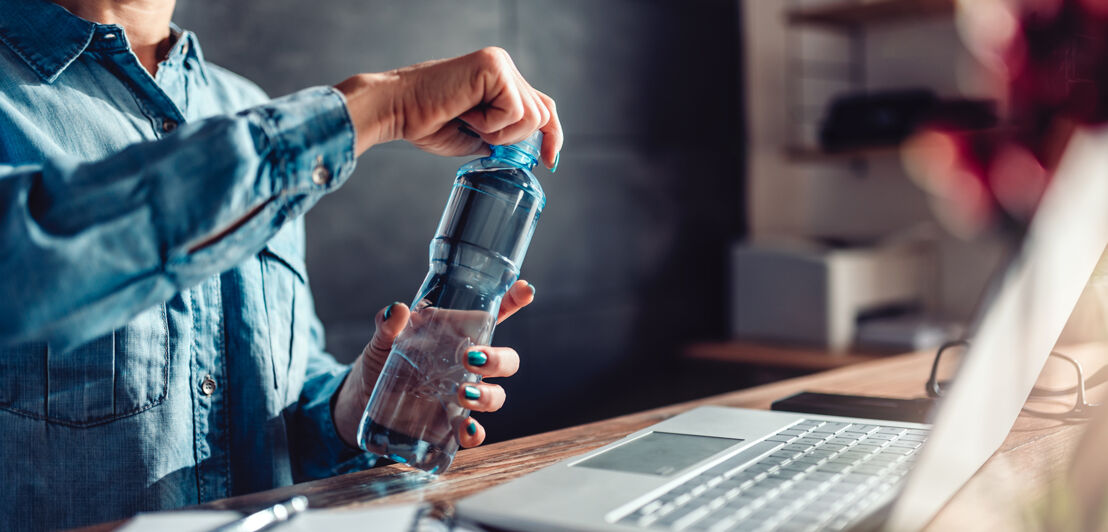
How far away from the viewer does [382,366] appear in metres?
0.88

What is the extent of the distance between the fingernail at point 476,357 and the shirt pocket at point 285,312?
1.13 feet

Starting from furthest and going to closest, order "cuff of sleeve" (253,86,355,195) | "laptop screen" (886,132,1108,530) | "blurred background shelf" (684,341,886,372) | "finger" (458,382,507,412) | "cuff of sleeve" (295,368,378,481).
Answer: "blurred background shelf" (684,341,886,372) → "cuff of sleeve" (295,368,378,481) → "finger" (458,382,507,412) → "cuff of sleeve" (253,86,355,195) → "laptop screen" (886,132,1108,530)

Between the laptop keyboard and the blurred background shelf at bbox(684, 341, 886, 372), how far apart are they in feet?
4.89

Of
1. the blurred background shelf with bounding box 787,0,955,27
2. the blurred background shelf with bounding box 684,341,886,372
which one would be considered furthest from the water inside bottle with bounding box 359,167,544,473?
the blurred background shelf with bounding box 787,0,955,27

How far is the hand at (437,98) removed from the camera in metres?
0.68

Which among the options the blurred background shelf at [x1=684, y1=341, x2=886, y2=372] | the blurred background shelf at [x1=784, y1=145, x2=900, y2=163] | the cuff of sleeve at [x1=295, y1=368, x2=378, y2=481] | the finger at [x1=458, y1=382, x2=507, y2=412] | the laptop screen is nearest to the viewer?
the laptop screen

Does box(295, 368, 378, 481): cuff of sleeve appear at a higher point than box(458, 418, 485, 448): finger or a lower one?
lower

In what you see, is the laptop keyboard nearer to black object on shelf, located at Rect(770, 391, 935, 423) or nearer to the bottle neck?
black object on shelf, located at Rect(770, 391, 935, 423)

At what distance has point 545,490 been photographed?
0.61 metres

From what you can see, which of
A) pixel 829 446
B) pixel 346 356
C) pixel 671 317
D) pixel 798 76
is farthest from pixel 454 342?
pixel 798 76

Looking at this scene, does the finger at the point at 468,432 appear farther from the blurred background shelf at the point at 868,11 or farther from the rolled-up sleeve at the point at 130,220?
the blurred background shelf at the point at 868,11

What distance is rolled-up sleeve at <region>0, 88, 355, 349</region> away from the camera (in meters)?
0.56

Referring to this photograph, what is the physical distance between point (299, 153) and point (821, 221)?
2489 millimetres

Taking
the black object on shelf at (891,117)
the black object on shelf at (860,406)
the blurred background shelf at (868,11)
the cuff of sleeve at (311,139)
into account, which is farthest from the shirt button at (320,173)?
the blurred background shelf at (868,11)
